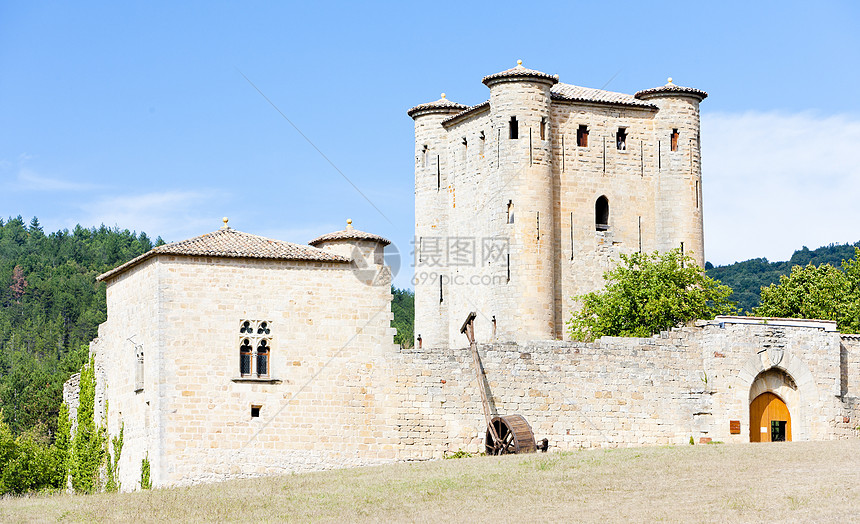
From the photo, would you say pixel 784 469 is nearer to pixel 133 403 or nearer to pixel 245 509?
pixel 245 509

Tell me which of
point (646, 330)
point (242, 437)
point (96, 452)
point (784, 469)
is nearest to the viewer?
point (784, 469)

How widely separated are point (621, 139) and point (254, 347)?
18.0 m

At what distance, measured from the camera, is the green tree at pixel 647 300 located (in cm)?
4025

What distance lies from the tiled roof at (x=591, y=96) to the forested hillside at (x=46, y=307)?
137 ft

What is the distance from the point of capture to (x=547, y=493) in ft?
81.6

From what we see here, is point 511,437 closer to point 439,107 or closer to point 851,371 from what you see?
point 851,371

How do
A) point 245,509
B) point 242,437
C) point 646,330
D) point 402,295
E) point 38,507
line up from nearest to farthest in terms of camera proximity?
point 245,509, point 38,507, point 242,437, point 646,330, point 402,295

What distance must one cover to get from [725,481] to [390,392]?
433 inches

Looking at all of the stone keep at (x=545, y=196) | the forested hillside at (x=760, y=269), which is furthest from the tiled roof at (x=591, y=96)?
the forested hillside at (x=760, y=269)

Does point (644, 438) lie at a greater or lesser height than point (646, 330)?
lesser

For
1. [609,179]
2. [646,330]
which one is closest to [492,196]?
[609,179]

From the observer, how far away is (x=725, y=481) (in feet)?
83.0

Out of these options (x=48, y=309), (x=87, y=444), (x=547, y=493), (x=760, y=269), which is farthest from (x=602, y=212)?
(x=760, y=269)

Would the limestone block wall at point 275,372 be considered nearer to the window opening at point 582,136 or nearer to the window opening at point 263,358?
the window opening at point 263,358
